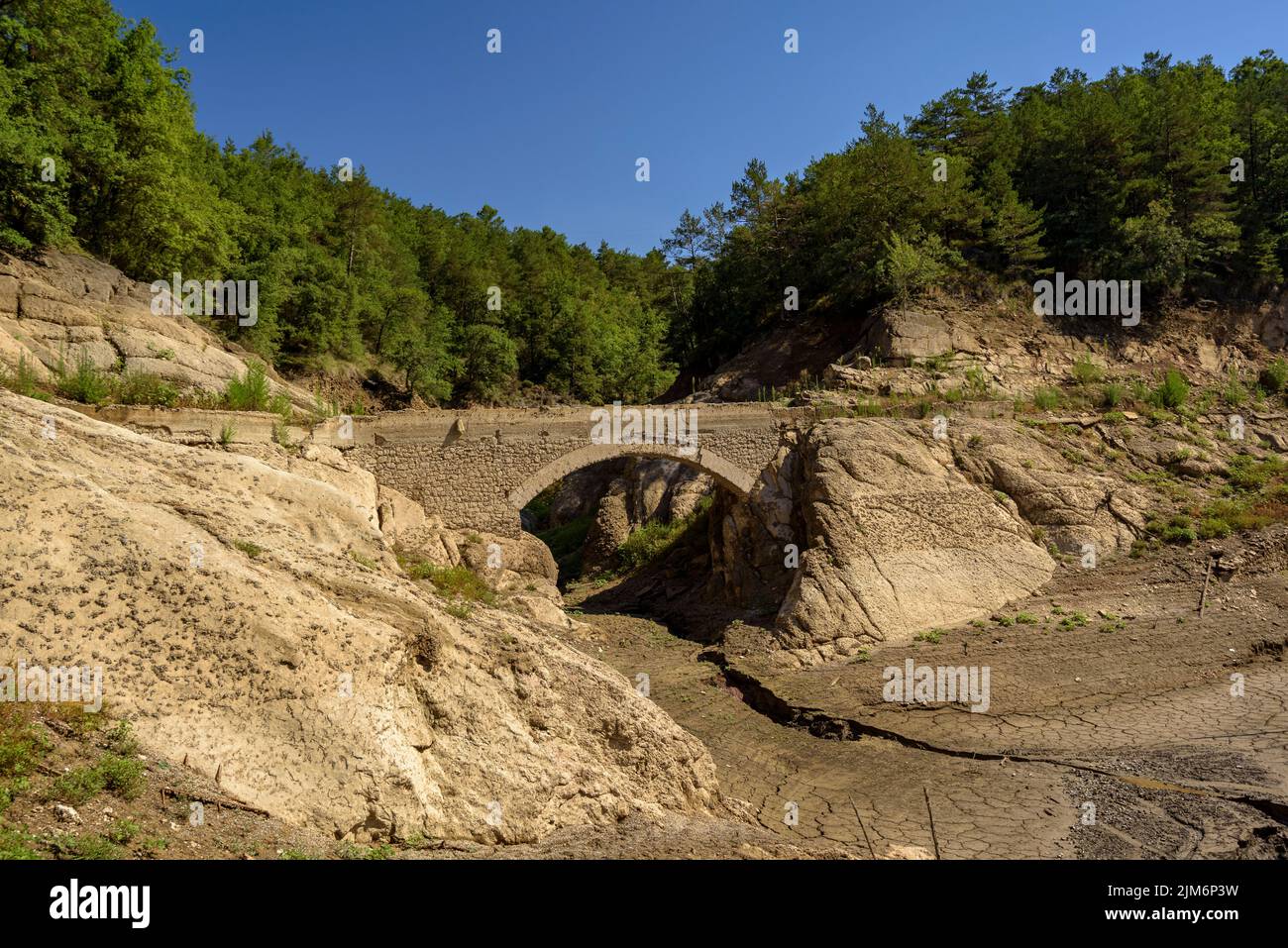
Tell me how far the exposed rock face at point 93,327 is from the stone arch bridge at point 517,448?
108 inches

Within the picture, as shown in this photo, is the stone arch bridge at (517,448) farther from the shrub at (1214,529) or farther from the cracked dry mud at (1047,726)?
the shrub at (1214,529)

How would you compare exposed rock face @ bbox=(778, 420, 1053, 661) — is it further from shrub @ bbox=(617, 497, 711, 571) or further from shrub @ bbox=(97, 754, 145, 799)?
shrub @ bbox=(97, 754, 145, 799)

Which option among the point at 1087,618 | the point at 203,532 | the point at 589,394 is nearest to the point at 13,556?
the point at 203,532

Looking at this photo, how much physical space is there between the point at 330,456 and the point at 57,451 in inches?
427

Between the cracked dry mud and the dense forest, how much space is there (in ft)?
54.8

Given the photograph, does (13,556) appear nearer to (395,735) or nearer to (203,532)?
(203,532)

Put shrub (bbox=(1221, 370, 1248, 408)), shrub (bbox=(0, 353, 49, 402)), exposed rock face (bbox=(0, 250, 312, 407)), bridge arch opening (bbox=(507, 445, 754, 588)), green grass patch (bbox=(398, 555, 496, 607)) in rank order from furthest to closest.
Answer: shrub (bbox=(1221, 370, 1248, 408)), bridge arch opening (bbox=(507, 445, 754, 588)), exposed rock face (bbox=(0, 250, 312, 407)), shrub (bbox=(0, 353, 49, 402)), green grass patch (bbox=(398, 555, 496, 607))

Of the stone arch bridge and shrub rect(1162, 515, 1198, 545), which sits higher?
the stone arch bridge

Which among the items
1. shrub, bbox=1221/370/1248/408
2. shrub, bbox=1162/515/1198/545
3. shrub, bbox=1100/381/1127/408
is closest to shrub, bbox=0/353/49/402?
shrub, bbox=1162/515/1198/545

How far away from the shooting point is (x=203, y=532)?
7629 millimetres

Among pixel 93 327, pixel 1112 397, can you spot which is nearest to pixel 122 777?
pixel 93 327

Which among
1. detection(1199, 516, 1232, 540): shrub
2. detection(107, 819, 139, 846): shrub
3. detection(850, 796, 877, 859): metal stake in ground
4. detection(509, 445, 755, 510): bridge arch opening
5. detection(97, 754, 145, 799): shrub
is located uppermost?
detection(509, 445, 755, 510): bridge arch opening

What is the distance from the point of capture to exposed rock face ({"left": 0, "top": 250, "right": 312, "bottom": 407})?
1755cm
